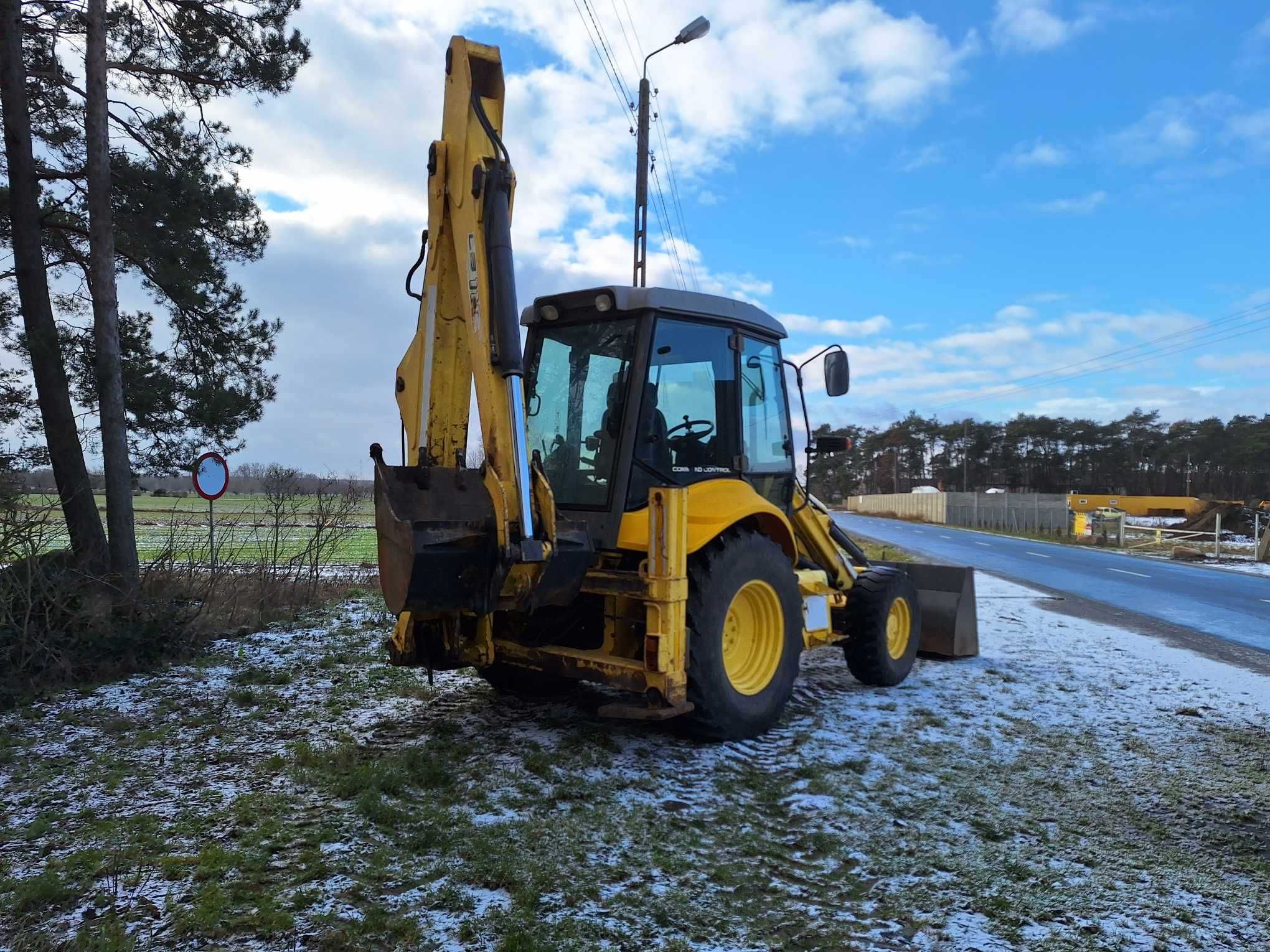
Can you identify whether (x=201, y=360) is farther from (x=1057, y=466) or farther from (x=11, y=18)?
(x=1057, y=466)

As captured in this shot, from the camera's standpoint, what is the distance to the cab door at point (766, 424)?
5.48 meters

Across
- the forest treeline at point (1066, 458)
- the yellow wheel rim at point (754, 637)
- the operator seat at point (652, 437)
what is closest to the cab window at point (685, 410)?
the operator seat at point (652, 437)

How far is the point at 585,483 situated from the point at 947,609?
418 centimetres

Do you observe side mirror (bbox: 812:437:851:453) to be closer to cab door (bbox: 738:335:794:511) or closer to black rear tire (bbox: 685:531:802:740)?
cab door (bbox: 738:335:794:511)

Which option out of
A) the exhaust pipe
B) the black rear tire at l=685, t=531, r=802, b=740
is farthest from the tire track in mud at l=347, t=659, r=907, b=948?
the exhaust pipe

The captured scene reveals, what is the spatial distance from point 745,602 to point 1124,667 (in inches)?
168

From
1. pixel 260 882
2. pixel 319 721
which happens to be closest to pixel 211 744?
pixel 319 721

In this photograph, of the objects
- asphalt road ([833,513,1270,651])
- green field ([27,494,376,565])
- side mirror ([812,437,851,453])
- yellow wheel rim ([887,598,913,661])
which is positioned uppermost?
side mirror ([812,437,851,453])

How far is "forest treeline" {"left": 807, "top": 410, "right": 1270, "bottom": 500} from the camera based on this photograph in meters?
58.4

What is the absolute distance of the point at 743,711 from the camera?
15.6 feet

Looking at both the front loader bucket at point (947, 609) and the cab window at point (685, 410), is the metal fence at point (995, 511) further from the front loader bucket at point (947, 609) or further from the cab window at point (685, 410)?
the cab window at point (685, 410)

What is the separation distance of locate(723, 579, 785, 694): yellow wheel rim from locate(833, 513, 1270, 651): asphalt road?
A: 6.94 meters

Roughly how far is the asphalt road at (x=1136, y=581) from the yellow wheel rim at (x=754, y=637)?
6937 mm

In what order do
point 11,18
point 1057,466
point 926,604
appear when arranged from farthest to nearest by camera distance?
point 1057,466 → point 926,604 → point 11,18
